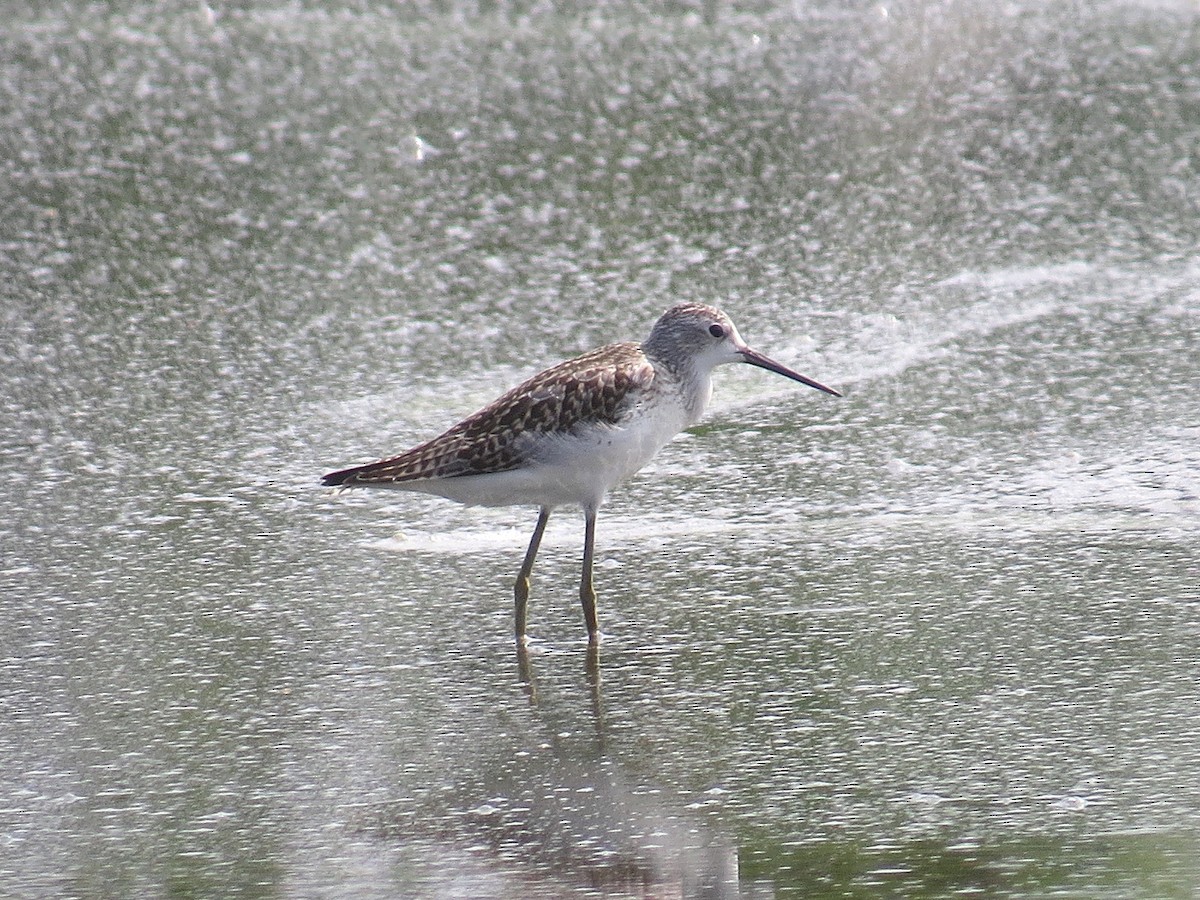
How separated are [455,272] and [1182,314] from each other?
3250 mm

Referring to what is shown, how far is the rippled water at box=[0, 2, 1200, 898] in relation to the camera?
14.6 feet

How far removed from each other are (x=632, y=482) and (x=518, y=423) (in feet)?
4.03

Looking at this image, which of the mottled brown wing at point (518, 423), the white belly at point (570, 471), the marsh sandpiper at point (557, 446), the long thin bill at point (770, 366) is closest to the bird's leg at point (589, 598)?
the marsh sandpiper at point (557, 446)

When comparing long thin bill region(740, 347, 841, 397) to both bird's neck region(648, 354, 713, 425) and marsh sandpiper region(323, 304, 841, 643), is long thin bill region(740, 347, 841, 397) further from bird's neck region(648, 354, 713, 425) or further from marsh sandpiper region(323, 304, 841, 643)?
marsh sandpiper region(323, 304, 841, 643)

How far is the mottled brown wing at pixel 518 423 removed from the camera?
5.70m

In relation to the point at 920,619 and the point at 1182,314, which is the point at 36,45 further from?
the point at 920,619

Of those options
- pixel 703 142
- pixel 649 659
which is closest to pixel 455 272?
pixel 703 142

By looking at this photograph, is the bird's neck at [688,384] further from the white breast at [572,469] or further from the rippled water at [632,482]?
the rippled water at [632,482]

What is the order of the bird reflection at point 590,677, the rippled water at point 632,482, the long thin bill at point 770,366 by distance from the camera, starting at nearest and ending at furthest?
the rippled water at point 632,482 < the bird reflection at point 590,677 < the long thin bill at point 770,366

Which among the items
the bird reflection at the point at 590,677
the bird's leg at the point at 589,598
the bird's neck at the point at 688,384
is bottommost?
the bird reflection at the point at 590,677

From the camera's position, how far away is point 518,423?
574 centimetres

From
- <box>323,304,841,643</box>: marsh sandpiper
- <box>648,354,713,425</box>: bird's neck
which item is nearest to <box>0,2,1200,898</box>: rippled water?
<box>323,304,841,643</box>: marsh sandpiper

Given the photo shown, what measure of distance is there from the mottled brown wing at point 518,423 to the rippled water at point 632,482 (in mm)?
402

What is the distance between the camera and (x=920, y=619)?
5535mm
